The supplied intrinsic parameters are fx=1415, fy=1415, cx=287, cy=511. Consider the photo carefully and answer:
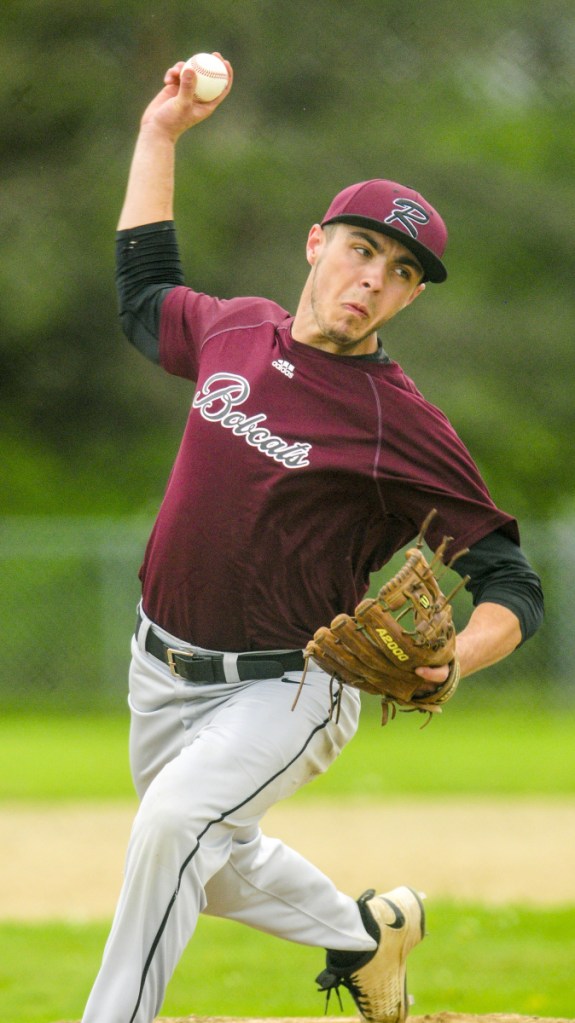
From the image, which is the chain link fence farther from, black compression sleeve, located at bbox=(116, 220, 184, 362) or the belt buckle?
the belt buckle

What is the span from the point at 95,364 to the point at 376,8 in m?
5.45

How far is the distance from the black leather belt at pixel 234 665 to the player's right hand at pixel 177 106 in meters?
1.57

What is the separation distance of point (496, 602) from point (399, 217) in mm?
936

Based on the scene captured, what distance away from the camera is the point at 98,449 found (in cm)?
1717

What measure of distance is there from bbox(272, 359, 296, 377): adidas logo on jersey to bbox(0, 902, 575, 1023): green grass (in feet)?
7.43

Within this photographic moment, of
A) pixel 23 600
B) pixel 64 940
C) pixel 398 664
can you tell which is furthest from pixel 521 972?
pixel 23 600

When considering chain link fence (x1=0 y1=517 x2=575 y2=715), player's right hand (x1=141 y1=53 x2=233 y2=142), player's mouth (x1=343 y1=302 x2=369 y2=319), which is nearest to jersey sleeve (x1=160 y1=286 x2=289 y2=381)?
player's mouth (x1=343 y1=302 x2=369 y2=319)

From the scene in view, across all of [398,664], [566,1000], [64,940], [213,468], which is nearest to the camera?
[398,664]

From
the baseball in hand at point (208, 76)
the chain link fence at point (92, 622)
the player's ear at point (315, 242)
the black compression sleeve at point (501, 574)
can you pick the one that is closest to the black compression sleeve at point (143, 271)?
the baseball in hand at point (208, 76)

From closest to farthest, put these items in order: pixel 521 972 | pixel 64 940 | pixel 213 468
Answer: pixel 213 468
pixel 521 972
pixel 64 940

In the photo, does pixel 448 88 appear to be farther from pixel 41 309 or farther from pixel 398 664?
pixel 398 664

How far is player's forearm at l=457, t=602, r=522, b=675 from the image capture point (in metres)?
3.07

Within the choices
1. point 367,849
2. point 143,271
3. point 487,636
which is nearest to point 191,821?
point 487,636

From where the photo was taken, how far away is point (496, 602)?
10.3 feet
